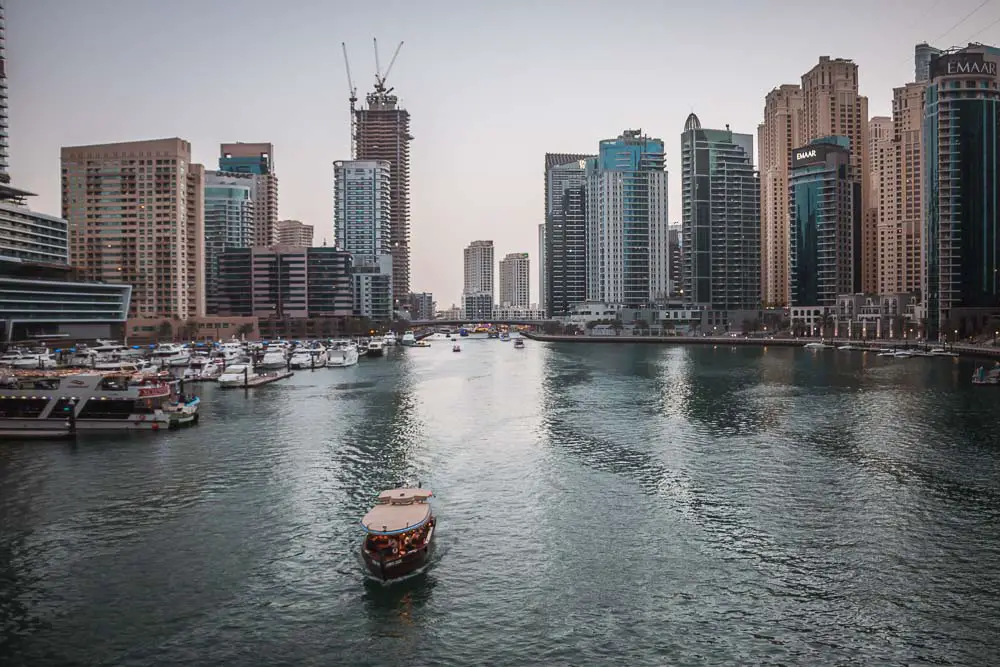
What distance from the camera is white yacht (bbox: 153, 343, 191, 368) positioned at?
128225 millimetres

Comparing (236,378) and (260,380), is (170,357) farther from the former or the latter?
(236,378)

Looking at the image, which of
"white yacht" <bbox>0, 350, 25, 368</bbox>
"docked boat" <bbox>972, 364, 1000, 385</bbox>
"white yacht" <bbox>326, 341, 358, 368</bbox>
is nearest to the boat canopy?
"white yacht" <bbox>0, 350, 25, 368</bbox>

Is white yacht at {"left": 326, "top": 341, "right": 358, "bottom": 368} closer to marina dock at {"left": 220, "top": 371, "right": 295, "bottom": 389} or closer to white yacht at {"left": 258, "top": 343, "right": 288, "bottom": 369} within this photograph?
white yacht at {"left": 258, "top": 343, "right": 288, "bottom": 369}

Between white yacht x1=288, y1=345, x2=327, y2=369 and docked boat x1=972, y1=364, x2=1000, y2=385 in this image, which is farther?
white yacht x1=288, y1=345, x2=327, y2=369

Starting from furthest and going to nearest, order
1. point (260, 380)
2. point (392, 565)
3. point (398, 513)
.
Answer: point (260, 380)
point (398, 513)
point (392, 565)

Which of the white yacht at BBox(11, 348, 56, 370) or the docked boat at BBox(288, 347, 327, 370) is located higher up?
the white yacht at BBox(11, 348, 56, 370)

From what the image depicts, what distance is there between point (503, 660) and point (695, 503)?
22248 mm

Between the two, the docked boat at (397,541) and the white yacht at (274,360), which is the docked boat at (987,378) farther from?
the white yacht at (274,360)

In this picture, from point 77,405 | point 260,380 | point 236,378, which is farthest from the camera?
point 260,380

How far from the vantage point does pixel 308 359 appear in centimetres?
15475

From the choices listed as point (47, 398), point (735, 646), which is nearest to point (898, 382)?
point (735, 646)

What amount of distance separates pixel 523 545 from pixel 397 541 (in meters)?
7.38

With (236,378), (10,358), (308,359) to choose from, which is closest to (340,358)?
(308,359)

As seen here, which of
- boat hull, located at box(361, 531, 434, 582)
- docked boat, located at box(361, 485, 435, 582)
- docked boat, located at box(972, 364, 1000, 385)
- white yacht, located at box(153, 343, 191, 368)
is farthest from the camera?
white yacht, located at box(153, 343, 191, 368)
